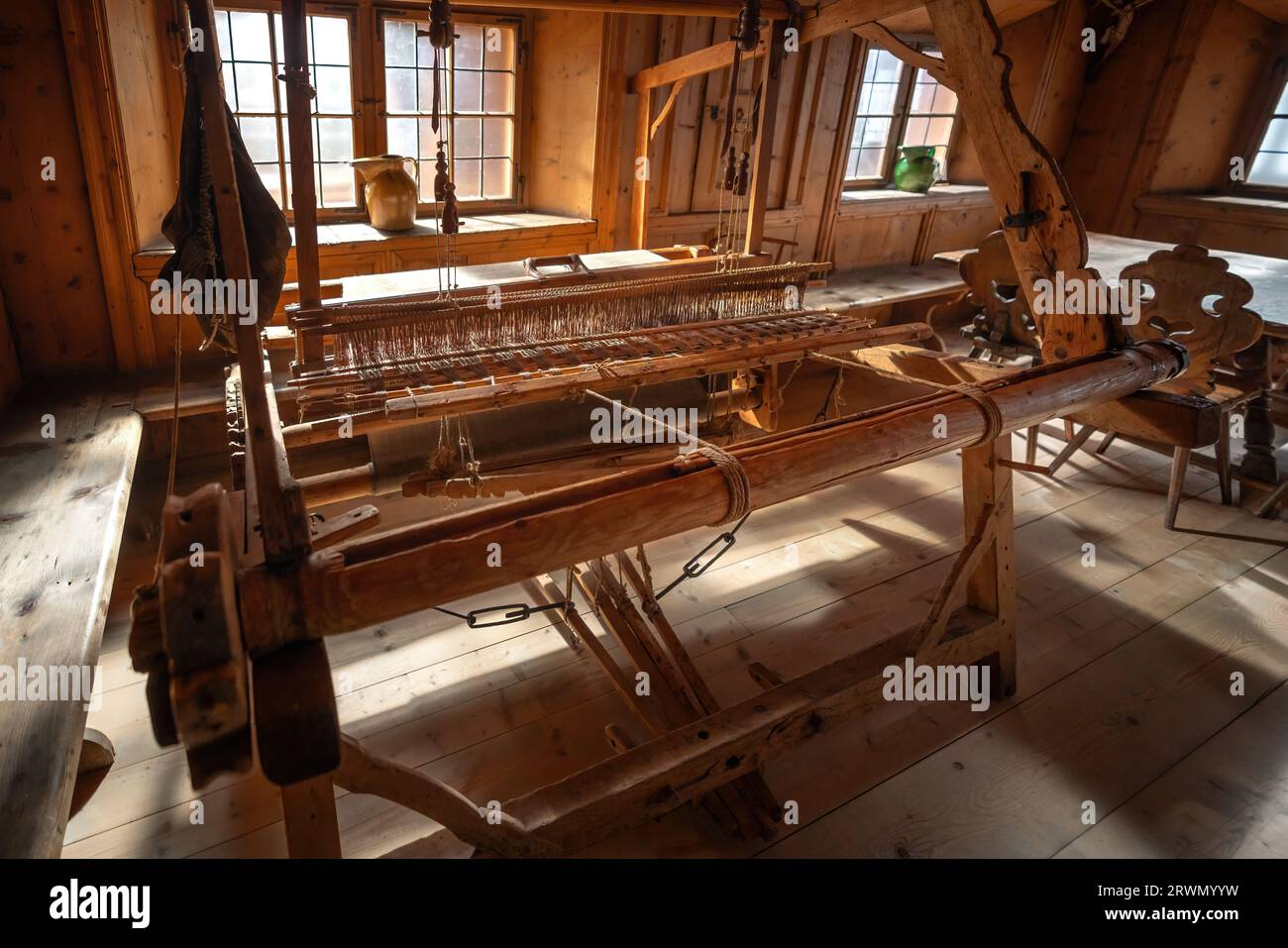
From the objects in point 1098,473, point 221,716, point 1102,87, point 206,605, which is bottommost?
point 1098,473

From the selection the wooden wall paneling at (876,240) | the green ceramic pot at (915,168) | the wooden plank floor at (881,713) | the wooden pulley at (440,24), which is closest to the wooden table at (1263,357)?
the wooden plank floor at (881,713)

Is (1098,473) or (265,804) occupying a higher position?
(1098,473)

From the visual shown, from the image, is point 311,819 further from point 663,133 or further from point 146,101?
point 663,133

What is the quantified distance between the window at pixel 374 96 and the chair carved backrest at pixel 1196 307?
340cm

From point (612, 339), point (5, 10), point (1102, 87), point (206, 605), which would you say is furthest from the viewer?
point (1102, 87)

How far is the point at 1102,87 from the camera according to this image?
730cm

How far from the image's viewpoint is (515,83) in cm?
485

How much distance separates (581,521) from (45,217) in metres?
3.31

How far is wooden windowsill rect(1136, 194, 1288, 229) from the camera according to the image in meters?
6.89

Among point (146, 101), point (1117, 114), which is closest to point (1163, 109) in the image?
point (1117, 114)

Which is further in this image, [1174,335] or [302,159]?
[1174,335]
